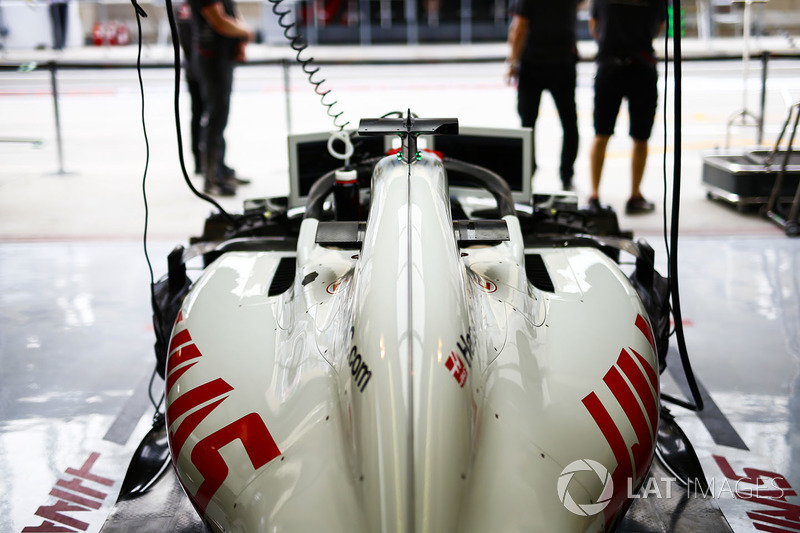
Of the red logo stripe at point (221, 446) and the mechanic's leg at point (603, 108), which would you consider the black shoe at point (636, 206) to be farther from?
the red logo stripe at point (221, 446)

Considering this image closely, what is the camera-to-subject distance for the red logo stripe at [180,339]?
2105 mm

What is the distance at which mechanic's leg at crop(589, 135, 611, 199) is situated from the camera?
5.65 metres

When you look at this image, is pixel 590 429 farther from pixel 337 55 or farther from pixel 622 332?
pixel 337 55

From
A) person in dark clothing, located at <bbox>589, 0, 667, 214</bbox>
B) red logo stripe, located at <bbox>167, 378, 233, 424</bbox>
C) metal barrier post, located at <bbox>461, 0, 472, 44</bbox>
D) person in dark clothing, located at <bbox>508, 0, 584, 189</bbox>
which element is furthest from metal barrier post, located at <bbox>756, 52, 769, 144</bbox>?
metal barrier post, located at <bbox>461, 0, 472, 44</bbox>

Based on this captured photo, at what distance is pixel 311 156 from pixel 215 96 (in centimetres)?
282

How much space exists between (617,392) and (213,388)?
984 millimetres

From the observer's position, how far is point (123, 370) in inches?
140

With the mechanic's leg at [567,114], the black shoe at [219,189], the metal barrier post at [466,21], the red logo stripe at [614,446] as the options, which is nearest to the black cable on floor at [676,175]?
the red logo stripe at [614,446]

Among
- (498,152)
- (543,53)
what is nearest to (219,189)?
(543,53)

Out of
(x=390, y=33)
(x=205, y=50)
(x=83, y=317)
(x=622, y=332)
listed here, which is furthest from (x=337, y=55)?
(x=622, y=332)

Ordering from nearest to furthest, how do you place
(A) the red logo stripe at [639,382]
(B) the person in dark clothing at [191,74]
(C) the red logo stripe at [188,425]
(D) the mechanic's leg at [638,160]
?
1. (C) the red logo stripe at [188,425]
2. (A) the red logo stripe at [639,382]
3. (D) the mechanic's leg at [638,160]
4. (B) the person in dark clothing at [191,74]

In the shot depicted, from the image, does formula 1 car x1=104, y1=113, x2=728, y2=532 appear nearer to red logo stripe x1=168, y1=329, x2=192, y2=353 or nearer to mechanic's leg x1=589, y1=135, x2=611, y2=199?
red logo stripe x1=168, y1=329, x2=192, y2=353

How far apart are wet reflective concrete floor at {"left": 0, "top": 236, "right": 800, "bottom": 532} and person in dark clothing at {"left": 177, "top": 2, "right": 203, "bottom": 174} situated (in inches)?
72.7

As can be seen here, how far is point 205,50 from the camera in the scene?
19.6ft
